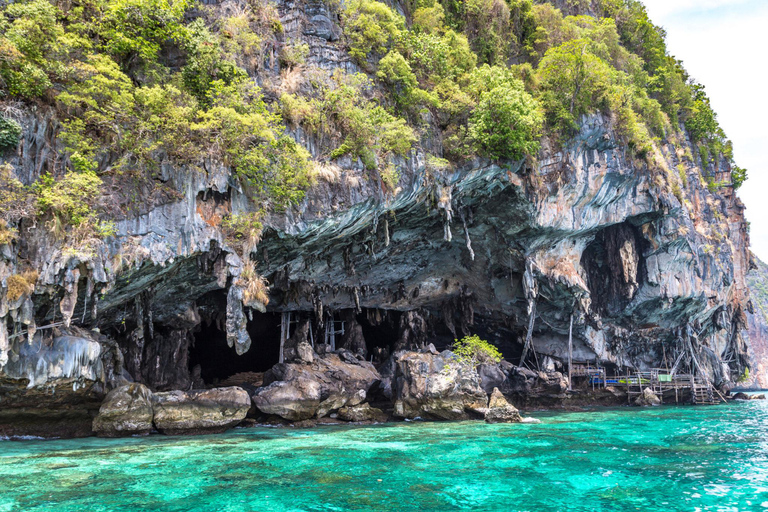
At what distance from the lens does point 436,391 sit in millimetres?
17250

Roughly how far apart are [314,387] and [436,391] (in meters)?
4.26

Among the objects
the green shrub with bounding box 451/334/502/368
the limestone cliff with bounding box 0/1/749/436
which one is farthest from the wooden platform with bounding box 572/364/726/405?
the green shrub with bounding box 451/334/502/368

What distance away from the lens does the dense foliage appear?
435 inches

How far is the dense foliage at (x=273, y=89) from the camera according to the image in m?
11.0

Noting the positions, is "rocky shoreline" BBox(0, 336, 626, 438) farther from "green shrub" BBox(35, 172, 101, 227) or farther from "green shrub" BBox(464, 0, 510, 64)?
"green shrub" BBox(464, 0, 510, 64)

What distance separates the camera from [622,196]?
2094cm

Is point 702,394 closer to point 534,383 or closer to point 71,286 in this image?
point 534,383

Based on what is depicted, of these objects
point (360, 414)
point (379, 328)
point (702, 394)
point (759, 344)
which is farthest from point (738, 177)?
point (759, 344)

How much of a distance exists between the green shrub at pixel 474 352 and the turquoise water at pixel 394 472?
552 cm

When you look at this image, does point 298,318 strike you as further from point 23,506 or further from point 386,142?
point 23,506

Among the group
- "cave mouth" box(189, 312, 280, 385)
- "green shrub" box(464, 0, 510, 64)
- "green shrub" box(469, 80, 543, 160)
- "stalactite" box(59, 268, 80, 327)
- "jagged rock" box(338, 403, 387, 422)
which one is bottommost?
"jagged rock" box(338, 403, 387, 422)

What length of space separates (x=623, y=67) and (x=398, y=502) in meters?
25.9

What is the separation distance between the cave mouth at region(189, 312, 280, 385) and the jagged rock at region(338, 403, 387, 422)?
8.25 m

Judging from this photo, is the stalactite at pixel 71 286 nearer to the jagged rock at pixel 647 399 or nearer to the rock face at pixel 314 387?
the rock face at pixel 314 387
